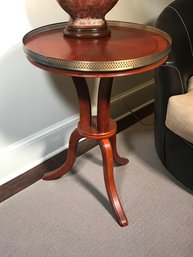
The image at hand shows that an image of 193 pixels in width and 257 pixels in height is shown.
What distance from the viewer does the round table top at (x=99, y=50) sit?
0.94m

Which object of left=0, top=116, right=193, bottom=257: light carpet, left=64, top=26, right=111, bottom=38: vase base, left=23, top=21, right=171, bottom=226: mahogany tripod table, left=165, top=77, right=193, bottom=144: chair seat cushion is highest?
left=64, top=26, right=111, bottom=38: vase base

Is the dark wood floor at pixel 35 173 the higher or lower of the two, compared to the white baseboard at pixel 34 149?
lower

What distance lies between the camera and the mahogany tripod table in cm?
95

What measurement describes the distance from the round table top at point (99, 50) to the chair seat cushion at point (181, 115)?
27 cm

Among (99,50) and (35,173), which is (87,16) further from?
(35,173)

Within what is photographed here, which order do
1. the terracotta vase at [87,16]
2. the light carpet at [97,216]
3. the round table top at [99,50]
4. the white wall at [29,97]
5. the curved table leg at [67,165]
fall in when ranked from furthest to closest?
the curved table leg at [67,165] → the white wall at [29,97] → the light carpet at [97,216] → the terracotta vase at [87,16] → the round table top at [99,50]

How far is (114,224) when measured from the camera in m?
1.29

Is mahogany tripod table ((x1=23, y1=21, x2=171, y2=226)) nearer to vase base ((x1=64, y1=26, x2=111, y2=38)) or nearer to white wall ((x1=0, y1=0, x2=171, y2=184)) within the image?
vase base ((x1=64, y1=26, x2=111, y2=38))

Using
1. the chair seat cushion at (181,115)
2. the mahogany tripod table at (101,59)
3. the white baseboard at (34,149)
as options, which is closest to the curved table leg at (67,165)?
the mahogany tripod table at (101,59)

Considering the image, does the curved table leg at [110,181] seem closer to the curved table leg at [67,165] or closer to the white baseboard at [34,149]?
the curved table leg at [67,165]

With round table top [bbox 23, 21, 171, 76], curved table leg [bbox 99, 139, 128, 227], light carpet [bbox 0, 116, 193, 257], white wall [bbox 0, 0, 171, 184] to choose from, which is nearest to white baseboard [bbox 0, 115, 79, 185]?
white wall [bbox 0, 0, 171, 184]

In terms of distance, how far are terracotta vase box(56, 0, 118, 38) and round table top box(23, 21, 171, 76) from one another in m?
0.03

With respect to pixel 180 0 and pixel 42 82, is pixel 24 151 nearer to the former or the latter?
pixel 42 82

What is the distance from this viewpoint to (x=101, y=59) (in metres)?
0.96
